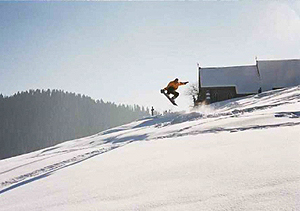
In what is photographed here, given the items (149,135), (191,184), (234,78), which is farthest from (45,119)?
(191,184)

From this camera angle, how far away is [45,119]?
106562mm

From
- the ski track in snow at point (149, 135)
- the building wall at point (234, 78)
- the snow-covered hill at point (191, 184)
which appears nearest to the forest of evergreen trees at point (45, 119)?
the building wall at point (234, 78)

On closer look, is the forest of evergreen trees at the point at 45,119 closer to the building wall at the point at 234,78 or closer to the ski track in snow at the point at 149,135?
the building wall at the point at 234,78

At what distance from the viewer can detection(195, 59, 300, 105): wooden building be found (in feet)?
90.2

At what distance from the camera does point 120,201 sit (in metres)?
2.39

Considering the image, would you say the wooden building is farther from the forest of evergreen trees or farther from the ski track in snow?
the forest of evergreen trees

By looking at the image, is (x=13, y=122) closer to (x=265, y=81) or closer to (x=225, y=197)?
(x=265, y=81)

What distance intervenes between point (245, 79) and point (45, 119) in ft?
319

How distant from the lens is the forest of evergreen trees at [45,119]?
9331cm

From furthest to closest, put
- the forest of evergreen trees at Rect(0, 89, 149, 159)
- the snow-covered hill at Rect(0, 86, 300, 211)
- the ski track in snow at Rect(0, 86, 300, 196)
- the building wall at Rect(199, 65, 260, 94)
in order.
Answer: the forest of evergreen trees at Rect(0, 89, 149, 159), the building wall at Rect(199, 65, 260, 94), the ski track in snow at Rect(0, 86, 300, 196), the snow-covered hill at Rect(0, 86, 300, 211)

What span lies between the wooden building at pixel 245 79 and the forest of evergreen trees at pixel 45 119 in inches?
3089

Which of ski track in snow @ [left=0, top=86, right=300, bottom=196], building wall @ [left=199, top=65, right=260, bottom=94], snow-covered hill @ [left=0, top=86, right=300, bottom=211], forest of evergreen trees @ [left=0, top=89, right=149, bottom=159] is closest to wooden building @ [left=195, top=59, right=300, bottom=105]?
building wall @ [left=199, top=65, right=260, bottom=94]

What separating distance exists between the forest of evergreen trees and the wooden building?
78457mm

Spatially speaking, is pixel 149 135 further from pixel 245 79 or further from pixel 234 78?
pixel 245 79
